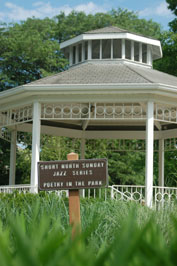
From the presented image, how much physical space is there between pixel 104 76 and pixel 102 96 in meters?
1.26

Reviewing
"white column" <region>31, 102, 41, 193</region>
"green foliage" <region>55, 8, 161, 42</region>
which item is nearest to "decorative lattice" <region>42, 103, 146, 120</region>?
"white column" <region>31, 102, 41, 193</region>

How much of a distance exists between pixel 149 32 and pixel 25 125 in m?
20.6

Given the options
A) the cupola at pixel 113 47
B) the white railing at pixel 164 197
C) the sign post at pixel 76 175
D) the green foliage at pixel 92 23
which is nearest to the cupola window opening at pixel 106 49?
the cupola at pixel 113 47

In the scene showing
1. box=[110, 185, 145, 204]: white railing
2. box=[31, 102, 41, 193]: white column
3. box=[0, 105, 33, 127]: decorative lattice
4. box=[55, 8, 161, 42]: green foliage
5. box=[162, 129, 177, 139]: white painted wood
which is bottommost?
box=[110, 185, 145, 204]: white railing

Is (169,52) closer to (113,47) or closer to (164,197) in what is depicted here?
(113,47)

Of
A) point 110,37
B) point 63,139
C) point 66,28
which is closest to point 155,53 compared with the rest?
point 110,37

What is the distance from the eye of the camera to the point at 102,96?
1241 centimetres

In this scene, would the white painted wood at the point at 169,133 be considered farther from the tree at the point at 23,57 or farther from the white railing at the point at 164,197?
the tree at the point at 23,57

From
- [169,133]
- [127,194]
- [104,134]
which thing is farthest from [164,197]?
[104,134]

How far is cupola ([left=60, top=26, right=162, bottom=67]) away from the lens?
16.4 meters

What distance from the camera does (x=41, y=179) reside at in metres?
5.84

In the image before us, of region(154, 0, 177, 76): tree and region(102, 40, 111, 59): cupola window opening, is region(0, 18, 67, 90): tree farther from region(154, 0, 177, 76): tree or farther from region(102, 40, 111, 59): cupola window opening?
region(102, 40, 111, 59): cupola window opening

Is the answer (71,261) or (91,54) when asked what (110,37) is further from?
(71,261)

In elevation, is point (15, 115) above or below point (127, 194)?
above
